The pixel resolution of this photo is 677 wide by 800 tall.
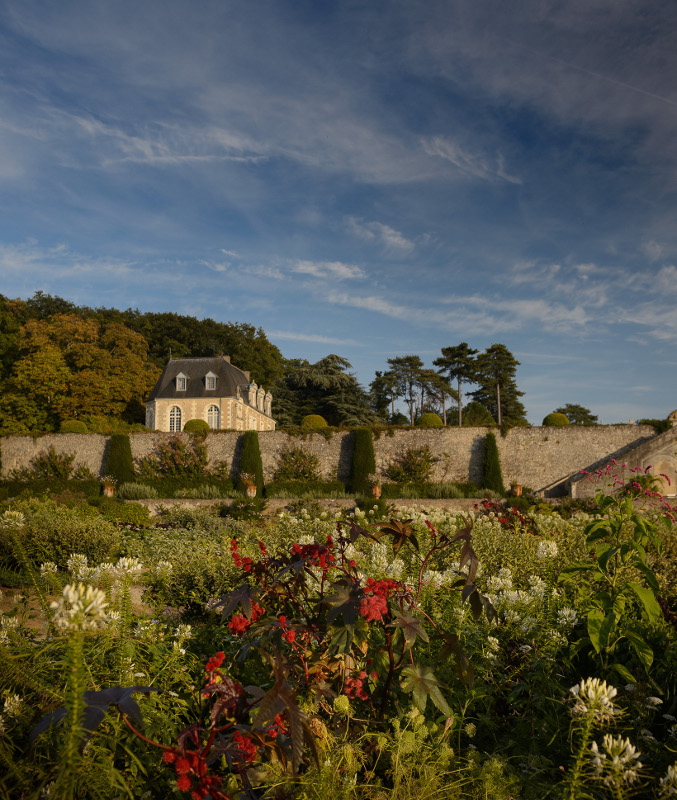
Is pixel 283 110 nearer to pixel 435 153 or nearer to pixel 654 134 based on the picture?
pixel 435 153

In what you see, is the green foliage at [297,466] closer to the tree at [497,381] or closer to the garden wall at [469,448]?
the garden wall at [469,448]

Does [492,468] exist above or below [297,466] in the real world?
above

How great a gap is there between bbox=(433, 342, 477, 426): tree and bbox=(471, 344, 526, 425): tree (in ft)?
1.66

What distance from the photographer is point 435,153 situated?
10047 millimetres

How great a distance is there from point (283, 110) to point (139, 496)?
527 inches

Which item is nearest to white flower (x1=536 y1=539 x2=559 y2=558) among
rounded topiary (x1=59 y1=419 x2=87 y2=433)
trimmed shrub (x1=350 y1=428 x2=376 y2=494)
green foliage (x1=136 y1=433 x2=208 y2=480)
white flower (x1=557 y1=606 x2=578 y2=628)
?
white flower (x1=557 y1=606 x2=578 y2=628)

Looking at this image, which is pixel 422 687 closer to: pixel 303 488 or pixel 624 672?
pixel 624 672

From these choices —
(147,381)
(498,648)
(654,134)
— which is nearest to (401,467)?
(654,134)

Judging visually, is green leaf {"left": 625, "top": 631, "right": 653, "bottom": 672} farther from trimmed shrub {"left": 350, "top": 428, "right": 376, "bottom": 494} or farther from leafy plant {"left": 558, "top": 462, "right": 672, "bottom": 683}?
trimmed shrub {"left": 350, "top": 428, "right": 376, "bottom": 494}

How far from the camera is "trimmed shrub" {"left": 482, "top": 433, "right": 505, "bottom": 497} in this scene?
18.3m

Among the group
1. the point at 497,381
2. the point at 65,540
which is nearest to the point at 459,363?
the point at 497,381

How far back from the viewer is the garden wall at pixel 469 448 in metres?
19.1

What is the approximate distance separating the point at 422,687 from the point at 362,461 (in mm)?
17355

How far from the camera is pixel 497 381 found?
123ft
